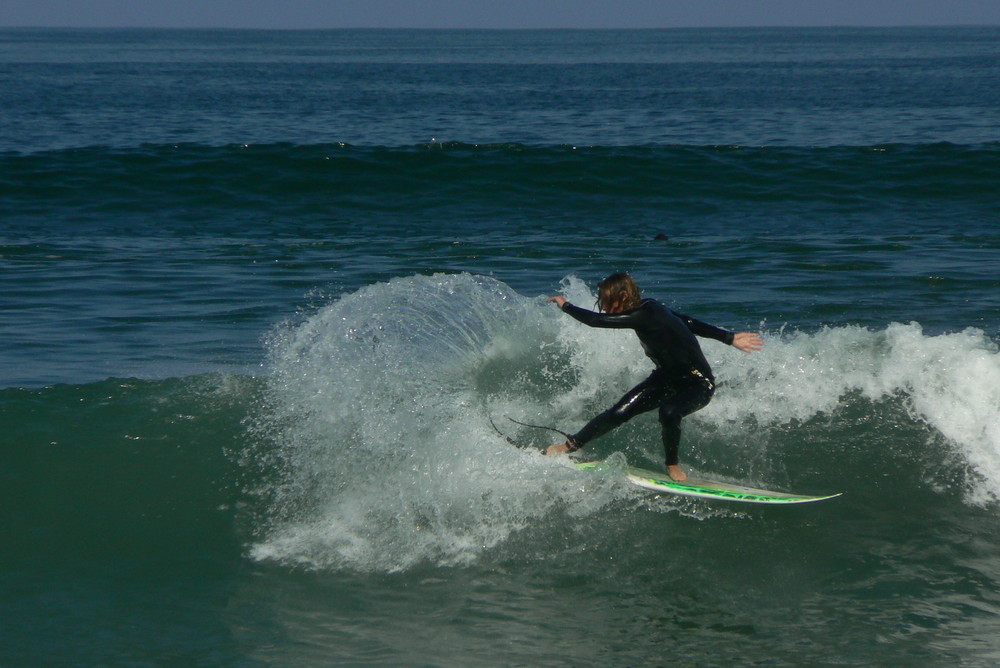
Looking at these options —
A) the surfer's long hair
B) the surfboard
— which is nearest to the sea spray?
the surfboard

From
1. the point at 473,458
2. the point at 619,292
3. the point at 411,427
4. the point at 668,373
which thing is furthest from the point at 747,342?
the point at 411,427

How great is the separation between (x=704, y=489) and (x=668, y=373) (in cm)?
79

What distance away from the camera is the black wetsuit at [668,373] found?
6.93 m

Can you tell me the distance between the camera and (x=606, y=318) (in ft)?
22.3

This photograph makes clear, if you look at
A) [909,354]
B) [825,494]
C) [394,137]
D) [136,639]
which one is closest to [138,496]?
[136,639]

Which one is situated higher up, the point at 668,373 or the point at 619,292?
the point at 619,292

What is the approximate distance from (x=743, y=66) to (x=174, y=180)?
61.6 meters

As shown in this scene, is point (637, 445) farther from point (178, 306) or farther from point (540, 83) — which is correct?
point (540, 83)

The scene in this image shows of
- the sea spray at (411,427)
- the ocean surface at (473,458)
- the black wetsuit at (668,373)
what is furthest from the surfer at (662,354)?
the sea spray at (411,427)

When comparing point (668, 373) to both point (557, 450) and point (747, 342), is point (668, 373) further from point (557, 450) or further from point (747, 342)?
point (557, 450)

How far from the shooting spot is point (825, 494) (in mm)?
7574

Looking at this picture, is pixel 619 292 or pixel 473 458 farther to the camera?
pixel 473 458

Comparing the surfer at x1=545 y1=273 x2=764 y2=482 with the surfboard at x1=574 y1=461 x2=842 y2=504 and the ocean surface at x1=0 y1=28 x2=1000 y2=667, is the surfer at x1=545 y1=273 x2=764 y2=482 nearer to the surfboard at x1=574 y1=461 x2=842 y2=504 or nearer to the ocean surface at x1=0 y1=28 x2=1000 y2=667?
the surfboard at x1=574 y1=461 x2=842 y2=504

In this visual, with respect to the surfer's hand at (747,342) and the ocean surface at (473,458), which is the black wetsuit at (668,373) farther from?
the ocean surface at (473,458)
